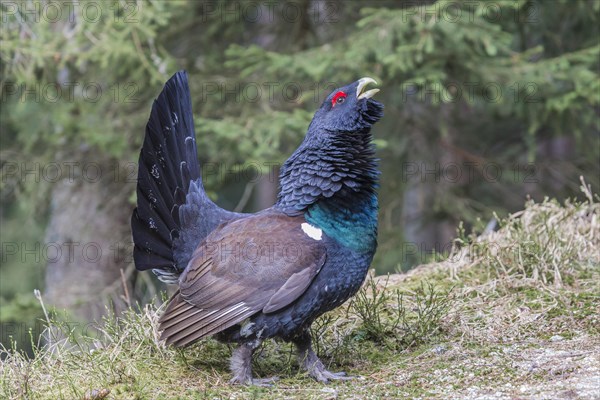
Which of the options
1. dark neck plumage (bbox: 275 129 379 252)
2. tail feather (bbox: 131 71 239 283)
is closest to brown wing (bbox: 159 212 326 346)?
dark neck plumage (bbox: 275 129 379 252)

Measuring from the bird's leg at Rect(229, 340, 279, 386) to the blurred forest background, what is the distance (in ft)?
8.74

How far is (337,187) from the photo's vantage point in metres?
4.94

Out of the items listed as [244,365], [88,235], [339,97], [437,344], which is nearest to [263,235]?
[244,365]

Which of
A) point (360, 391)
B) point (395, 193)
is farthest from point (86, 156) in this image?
point (360, 391)

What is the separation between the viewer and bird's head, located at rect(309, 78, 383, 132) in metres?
5.15

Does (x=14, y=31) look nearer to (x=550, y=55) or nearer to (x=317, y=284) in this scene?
(x=317, y=284)

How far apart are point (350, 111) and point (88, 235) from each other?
223 inches

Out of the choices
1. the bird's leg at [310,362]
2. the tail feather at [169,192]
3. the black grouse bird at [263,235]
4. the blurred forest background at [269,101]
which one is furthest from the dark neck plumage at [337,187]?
the blurred forest background at [269,101]

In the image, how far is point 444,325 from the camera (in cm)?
534

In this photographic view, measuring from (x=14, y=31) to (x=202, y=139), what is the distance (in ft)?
7.78

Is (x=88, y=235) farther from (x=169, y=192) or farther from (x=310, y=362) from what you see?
(x=310, y=362)

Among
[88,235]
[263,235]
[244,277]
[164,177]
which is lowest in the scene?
[88,235]

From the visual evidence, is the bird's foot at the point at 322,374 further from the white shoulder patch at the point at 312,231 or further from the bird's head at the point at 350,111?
the bird's head at the point at 350,111

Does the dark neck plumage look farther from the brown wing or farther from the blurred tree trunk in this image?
the blurred tree trunk
